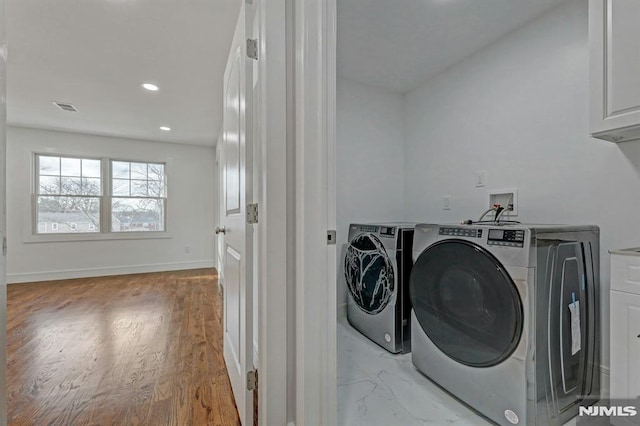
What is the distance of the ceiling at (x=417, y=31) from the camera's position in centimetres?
186

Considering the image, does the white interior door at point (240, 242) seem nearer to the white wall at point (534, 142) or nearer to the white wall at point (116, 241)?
the white wall at point (534, 142)

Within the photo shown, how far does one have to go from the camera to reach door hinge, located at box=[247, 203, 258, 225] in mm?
1204

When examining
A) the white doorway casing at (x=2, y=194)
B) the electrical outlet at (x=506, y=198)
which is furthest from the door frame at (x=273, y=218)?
the electrical outlet at (x=506, y=198)

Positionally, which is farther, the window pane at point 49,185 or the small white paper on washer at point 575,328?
the window pane at point 49,185

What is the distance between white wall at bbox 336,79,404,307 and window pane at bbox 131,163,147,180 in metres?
3.90

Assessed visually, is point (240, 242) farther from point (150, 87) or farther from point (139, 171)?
point (139, 171)

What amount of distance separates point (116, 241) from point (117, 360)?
3.46 metres

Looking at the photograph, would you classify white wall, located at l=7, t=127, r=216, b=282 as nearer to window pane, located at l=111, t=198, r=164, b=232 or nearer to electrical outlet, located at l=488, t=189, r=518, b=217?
window pane, located at l=111, t=198, r=164, b=232

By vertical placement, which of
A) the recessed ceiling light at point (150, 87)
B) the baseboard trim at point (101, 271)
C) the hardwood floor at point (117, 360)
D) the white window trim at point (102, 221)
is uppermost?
the recessed ceiling light at point (150, 87)

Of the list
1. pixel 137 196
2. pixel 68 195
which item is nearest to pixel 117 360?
pixel 137 196

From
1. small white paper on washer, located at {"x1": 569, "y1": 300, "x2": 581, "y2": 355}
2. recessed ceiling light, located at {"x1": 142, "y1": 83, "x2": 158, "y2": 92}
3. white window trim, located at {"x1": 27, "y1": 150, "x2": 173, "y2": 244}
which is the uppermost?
recessed ceiling light, located at {"x1": 142, "y1": 83, "x2": 158, "y2": 92}

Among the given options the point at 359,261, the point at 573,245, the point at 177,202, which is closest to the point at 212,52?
the point at 359,261

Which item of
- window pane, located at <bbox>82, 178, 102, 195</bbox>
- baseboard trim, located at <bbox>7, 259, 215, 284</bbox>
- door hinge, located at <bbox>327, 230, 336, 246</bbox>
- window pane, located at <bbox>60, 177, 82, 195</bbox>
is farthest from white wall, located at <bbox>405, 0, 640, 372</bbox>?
window pane, located at <bbox>60, 177, 82, 195</bbox>

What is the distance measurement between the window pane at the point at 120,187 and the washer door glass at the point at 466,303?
16.3ft
